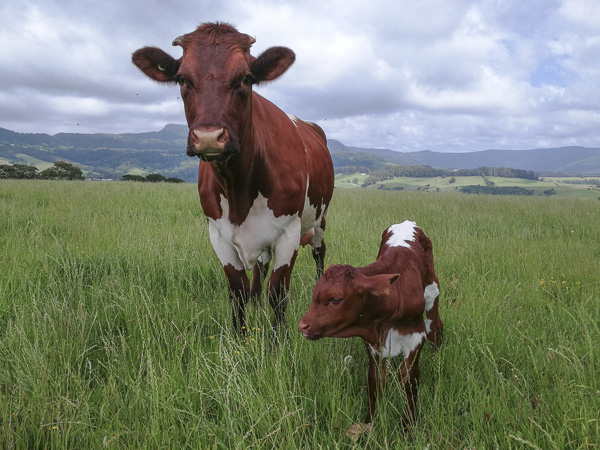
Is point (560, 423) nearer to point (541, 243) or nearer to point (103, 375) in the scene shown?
point (103, 375)

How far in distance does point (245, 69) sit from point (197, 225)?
5.31 meters

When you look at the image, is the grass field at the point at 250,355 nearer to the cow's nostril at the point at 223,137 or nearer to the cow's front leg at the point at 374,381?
A: the cow's front leg at the point at 374,381

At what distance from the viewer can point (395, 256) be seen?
2.54 meters

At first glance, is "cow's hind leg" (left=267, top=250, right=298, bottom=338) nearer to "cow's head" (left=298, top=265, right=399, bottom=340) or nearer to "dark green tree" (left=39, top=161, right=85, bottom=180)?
"cow's head" (left=298, top=265, right=399, bottom=340)

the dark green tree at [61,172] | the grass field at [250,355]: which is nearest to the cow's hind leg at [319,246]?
the grass field at [250,355]

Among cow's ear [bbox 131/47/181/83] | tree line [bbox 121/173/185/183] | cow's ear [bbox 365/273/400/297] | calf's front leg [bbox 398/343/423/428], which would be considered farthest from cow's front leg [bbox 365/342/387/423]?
tree line [bbox 121/173/185/183]

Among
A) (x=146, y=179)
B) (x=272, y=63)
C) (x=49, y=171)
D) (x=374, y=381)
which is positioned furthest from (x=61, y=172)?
(x=374, y=381)

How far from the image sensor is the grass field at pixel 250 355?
2.03 metres

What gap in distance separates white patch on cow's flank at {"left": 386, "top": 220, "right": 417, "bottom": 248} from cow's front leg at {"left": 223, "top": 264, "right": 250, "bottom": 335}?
1.45m

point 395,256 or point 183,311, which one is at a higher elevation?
point 395,256

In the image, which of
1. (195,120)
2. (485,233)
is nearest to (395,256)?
(195,120)

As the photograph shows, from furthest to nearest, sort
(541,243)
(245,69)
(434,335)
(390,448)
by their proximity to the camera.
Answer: (541,243) < (434,335) < (245,69) < (390,448)

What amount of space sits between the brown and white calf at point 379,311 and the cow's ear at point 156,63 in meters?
2.06

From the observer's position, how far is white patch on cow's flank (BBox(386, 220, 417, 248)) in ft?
9.18
